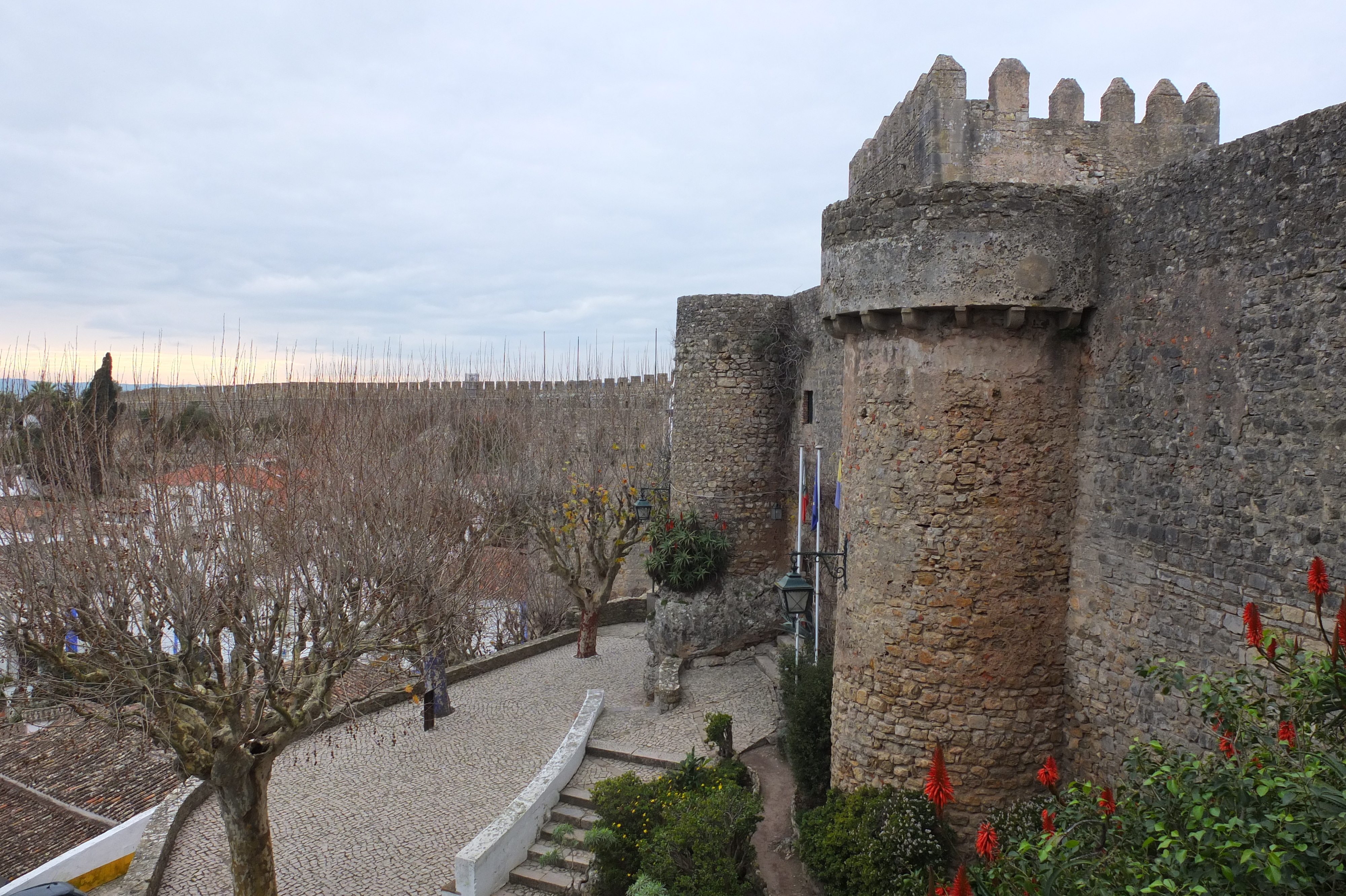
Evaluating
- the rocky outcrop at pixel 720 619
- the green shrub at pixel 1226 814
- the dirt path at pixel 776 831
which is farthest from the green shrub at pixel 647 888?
the rocky outcrop at pixel 720 619

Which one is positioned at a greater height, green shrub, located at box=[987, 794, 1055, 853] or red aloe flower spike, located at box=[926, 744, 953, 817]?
red aloe flower spike, located at box=[926, 744, 953, 817]

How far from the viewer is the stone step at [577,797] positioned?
11.0 m

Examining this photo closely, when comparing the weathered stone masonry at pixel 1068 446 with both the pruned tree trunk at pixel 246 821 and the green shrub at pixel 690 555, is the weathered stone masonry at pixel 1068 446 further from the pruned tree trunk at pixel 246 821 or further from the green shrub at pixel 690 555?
the green shrub at pixel 690 555

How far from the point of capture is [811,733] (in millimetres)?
9492

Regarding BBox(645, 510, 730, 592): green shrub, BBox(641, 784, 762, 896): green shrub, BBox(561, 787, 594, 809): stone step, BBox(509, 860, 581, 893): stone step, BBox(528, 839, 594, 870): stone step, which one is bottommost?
BBox(509, 860, 581, 893): stone step

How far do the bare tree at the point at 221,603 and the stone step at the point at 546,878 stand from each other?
2730mm

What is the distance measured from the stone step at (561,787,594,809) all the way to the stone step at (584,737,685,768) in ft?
3.14

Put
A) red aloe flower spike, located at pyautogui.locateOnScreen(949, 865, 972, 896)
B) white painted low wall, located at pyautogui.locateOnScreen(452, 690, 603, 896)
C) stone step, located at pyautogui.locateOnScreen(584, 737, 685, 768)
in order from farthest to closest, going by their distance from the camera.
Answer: stone step, located at pyautogui.locateOnScreen(584, 737, 685, 768), white painted low wall, located at pyautogui.locateOnScreen(452, 690, 603, 896), red aloe flower spike, located at pyautogui.locateOnScreen(949, 865, 972, 896)

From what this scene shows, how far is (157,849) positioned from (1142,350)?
12.1m

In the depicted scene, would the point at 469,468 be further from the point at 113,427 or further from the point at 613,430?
the point at 113,427

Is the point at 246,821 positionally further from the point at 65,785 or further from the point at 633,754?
the point at 65,785

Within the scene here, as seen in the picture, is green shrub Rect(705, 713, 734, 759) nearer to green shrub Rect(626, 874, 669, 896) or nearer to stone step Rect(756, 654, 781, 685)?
stone step Rect(756, 654, 781, 685)

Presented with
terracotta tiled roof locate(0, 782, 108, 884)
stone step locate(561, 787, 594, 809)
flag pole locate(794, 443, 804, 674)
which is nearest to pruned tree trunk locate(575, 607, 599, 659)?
flag pole locate(794, 443, 804, 674)

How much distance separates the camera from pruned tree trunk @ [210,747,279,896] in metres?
8.55
